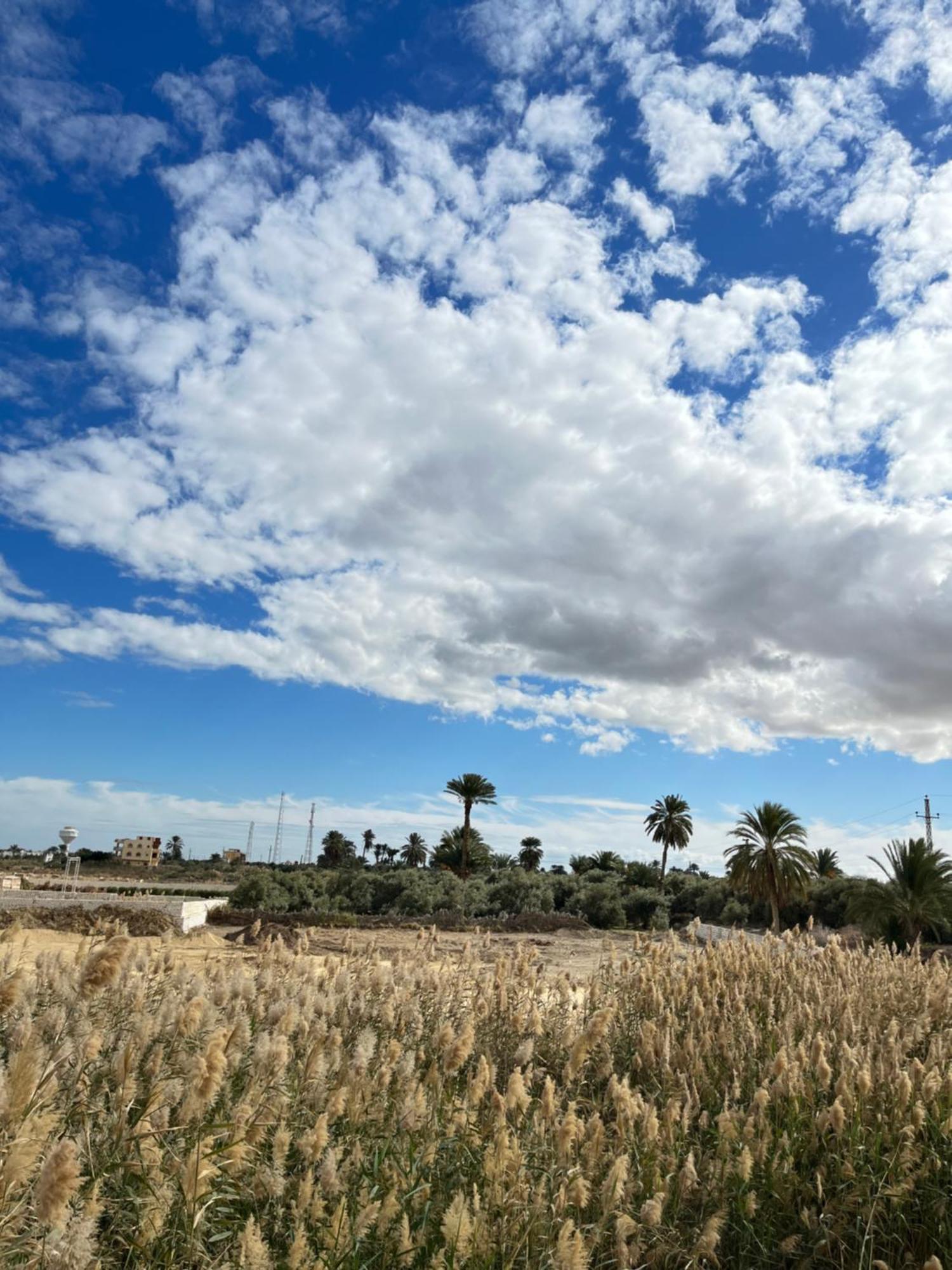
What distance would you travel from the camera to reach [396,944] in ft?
49.5

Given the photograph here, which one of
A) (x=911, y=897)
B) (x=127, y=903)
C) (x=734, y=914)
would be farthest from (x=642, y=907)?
(x=127, y=903)

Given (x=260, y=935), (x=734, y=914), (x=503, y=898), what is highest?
(x=503, y=898)

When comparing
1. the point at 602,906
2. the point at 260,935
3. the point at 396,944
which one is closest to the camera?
the point at 260,935

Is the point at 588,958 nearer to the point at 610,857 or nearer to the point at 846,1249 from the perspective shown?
the point at 846,1249

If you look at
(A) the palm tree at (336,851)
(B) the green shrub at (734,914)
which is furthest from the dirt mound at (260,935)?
(A) the palm tree at (336,851)

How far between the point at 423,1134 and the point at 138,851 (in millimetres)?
96216

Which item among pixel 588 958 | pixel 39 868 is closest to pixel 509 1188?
pixel 588 958

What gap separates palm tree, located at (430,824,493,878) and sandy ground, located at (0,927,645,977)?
28045 mm

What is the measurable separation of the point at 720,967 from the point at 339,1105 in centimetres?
484

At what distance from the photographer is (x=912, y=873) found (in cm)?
2188

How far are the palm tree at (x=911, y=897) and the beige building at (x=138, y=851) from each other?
7729 centimetres

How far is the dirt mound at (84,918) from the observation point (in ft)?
52.9

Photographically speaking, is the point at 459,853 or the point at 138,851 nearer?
the point at 459,853

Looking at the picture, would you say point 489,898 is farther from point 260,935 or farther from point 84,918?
point 260,935
